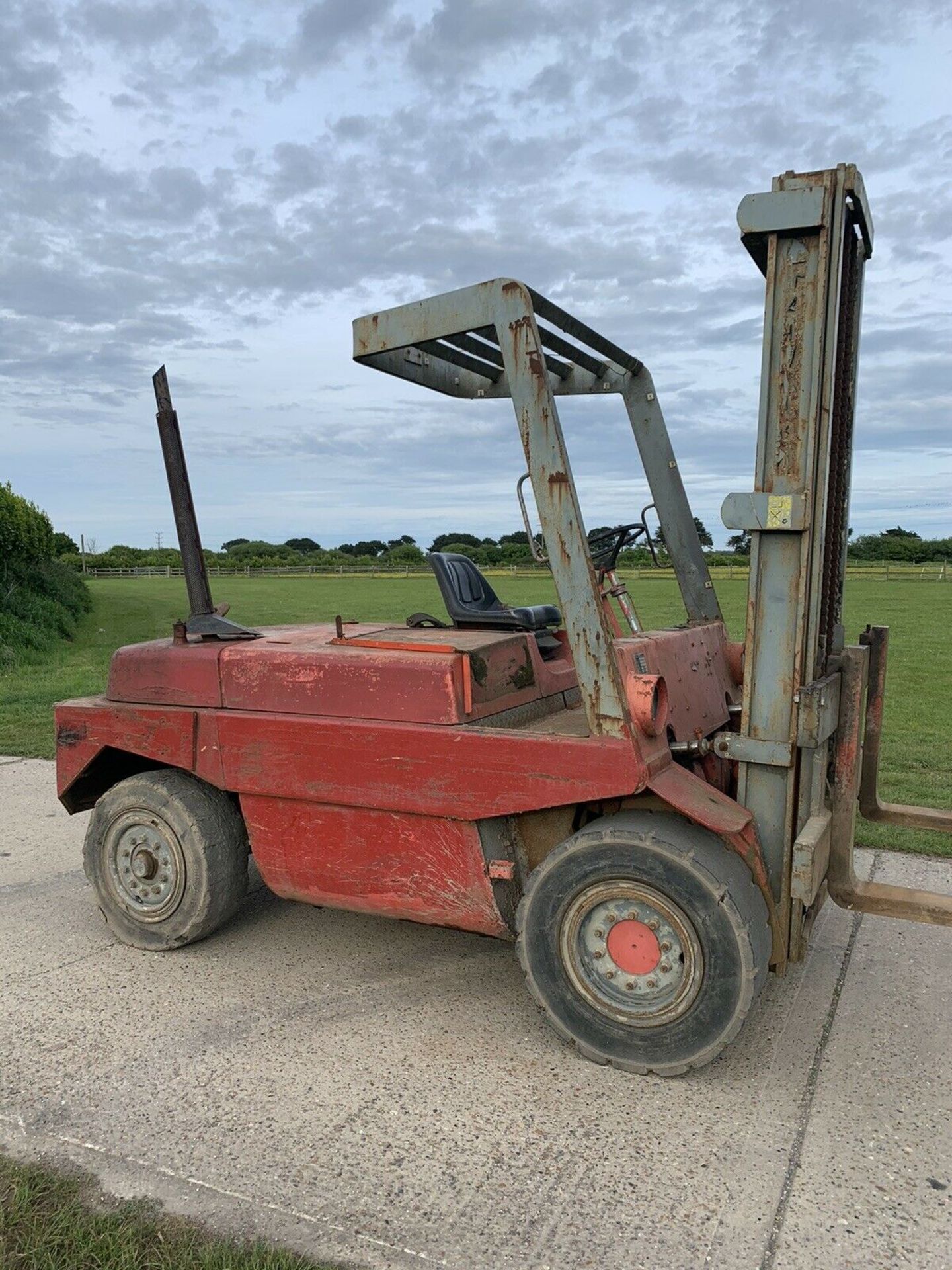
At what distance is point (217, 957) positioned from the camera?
174 inches

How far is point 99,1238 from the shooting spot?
265 cm

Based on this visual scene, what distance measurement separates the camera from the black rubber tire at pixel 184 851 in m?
4.30

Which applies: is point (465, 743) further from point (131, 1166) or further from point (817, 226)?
point (817, 226)

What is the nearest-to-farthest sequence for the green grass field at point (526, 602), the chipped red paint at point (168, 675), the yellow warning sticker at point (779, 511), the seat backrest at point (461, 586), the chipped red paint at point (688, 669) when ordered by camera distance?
the yellow warning sticker at point (779, 511)
the chipped red paint at point (688, 669)
the chipped red paint at point (168, 675)
the seat backrest at point (461, 586)
the green grass field at point (526, 602)

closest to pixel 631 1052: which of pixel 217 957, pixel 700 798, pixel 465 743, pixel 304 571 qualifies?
pixel 700 798

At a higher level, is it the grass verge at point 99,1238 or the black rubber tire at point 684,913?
the black rubber tire at point 684,913

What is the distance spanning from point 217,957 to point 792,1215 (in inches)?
102

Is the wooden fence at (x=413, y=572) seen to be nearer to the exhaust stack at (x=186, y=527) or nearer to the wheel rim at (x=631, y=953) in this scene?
the exhaust stack at (x=186, y=527)

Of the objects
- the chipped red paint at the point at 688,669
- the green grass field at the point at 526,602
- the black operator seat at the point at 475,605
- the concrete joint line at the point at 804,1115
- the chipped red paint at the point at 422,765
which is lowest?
the concrete joint line at the point at 804,1115

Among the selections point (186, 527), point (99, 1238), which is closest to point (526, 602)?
point (186, 527)

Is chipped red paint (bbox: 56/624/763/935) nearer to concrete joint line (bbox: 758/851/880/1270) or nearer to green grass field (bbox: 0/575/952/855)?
concrete joint line (bbox: 758/851/880/1270)

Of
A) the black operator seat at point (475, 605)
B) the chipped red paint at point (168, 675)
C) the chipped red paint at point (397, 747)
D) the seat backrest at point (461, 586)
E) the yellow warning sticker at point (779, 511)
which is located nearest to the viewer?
the yellow warning sticker at point (779, 511)

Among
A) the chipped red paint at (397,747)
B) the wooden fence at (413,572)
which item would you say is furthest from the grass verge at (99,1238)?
the wooden fence at (413,572)

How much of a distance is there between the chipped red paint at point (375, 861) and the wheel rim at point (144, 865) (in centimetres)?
43
